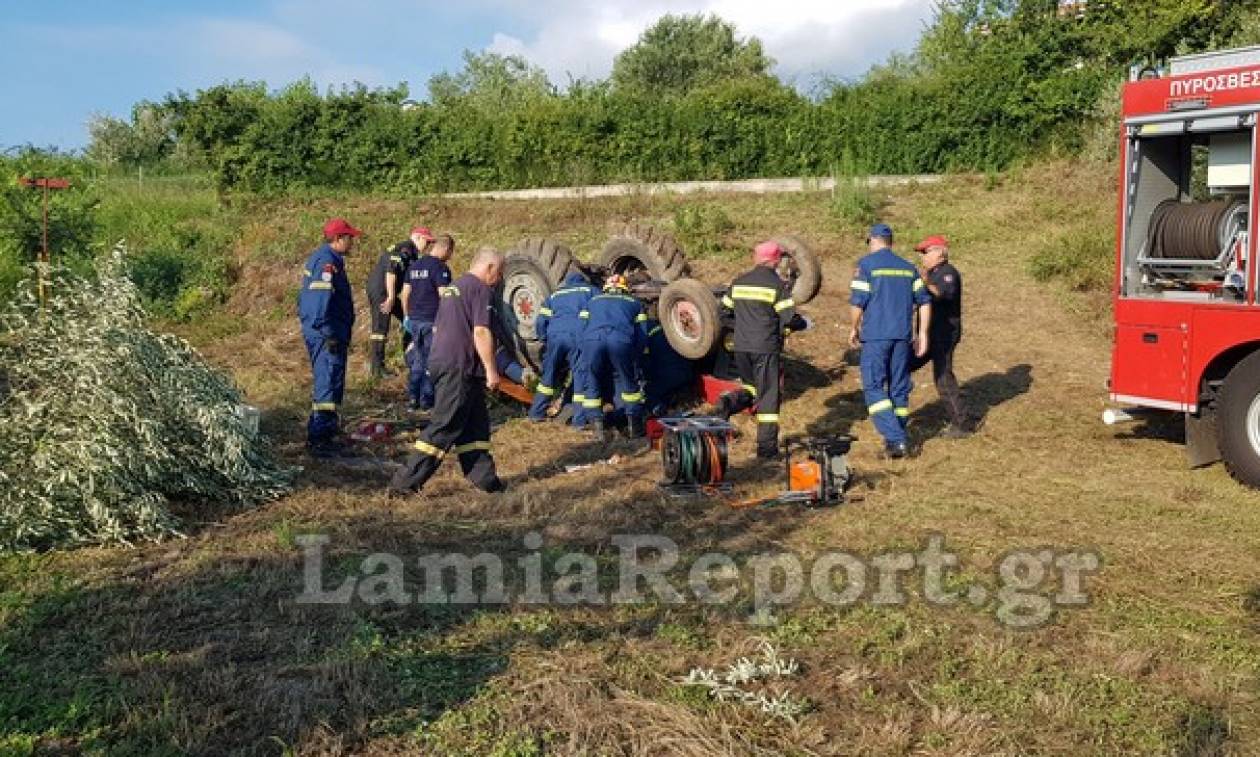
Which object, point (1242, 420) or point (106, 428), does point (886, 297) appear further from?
point (106, 428)

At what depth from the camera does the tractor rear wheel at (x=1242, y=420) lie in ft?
24.9

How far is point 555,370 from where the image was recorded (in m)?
9.95

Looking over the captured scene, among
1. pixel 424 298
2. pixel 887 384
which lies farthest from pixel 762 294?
pixel 424 298

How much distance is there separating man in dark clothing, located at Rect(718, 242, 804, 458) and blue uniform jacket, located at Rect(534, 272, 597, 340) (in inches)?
58.0

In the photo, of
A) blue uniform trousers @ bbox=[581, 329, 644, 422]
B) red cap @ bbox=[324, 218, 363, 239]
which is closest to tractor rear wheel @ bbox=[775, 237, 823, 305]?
blue uniform trousers @ bbox=[581, 329, 644, 422]

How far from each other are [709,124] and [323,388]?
14.0 m

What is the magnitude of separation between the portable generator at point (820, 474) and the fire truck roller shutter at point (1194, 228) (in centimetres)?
318

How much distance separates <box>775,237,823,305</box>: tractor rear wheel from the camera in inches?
394

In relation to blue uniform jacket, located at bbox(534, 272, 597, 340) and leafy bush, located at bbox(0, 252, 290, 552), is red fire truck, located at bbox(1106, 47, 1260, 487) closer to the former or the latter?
blue uniform jacket, located at bbox(534, 272, 597, 340)

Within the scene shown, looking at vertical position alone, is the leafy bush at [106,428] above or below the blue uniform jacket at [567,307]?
below

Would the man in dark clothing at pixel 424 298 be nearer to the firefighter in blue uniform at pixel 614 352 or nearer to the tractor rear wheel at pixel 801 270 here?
the firefighter in blue uniform at pixel 614 352

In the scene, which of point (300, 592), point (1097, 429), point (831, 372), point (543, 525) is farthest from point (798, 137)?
point (300, 592)

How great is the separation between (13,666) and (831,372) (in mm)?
8242

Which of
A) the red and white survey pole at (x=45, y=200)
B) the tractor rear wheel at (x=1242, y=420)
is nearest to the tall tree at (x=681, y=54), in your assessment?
the red and white survey pole at (x=45, y=200)
